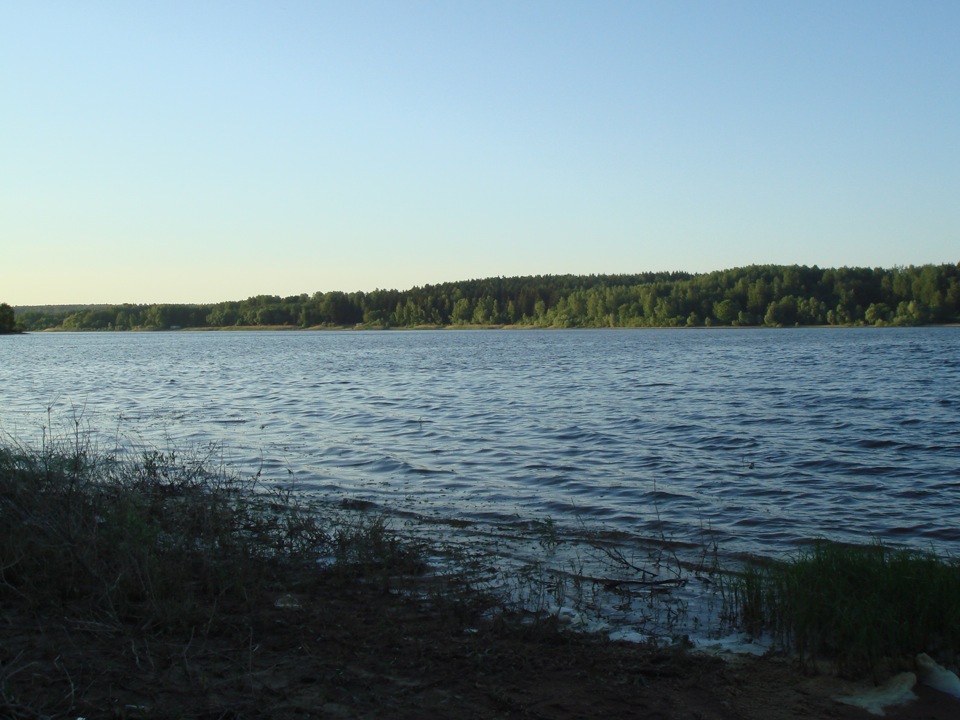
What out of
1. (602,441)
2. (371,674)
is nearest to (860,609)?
(371,674)

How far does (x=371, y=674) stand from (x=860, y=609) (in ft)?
12.9

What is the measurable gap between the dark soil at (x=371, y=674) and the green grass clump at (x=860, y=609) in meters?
0.34

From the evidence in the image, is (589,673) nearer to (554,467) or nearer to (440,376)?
(554,467)

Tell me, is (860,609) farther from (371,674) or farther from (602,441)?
(602,441)

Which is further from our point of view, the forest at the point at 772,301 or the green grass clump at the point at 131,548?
the forest at the point at 772,301

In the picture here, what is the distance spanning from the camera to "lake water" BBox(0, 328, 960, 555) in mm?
13031

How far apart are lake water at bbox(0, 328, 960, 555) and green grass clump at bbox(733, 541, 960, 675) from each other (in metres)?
3.31

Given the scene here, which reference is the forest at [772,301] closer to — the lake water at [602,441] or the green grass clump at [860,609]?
the lake water at [602,441]

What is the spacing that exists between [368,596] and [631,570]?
130 inches

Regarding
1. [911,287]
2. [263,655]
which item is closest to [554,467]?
[263,655]

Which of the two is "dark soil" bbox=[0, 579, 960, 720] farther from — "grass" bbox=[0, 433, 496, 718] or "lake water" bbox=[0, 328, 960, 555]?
"lake water" bbox=[0, 328, 960, 555]

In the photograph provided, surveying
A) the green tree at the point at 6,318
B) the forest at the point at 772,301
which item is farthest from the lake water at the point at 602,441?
the green tree at the point at 6,318

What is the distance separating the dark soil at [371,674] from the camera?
210 inches

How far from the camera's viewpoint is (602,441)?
67.2 feet
